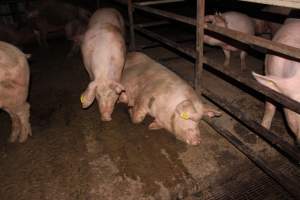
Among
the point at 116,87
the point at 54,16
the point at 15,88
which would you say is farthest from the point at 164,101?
the point at 54,16

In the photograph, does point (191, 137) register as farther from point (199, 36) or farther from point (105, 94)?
point (105, 94)

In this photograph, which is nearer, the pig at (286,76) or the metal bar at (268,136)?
the metal bar at (268,136)

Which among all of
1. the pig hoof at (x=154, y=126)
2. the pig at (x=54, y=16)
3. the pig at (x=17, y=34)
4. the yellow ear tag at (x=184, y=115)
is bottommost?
the pig hoof at (x=154, y=126)

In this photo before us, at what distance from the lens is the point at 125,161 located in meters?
3.66

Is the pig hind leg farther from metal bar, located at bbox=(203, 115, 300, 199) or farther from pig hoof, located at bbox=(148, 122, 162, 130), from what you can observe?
metal bar, located at bbox=(203, 115, 300, 199)

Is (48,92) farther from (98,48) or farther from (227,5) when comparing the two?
(227,5)

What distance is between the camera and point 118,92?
14.5ft

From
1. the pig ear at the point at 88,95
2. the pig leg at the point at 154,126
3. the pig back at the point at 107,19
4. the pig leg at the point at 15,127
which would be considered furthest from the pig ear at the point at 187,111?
the pig back at the point at 107,19

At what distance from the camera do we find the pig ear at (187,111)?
372cm

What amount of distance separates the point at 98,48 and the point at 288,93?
3277 mm

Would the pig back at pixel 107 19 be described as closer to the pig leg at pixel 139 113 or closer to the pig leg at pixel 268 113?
the pig leg at pixel 139 113

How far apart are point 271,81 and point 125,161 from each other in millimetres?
2069

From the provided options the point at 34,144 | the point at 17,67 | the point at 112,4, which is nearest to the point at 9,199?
the point at 34,144

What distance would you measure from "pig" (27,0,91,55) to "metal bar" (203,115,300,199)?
5908 millimetres
